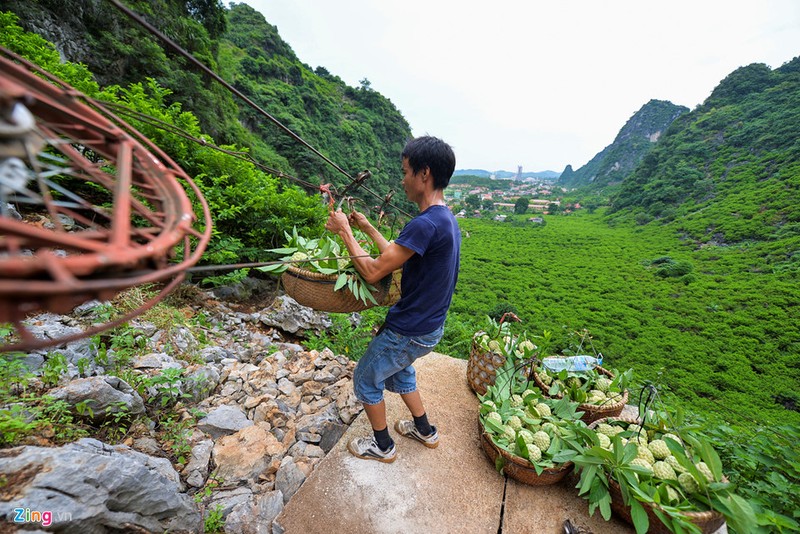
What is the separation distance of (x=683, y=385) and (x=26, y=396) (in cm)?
2126

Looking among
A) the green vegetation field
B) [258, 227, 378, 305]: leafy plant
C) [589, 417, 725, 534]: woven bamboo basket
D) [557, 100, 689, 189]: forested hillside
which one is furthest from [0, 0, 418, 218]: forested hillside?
[557, 100, 689, 189]: forested hillside

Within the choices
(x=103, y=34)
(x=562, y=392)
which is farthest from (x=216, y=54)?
(x=562, y=392)

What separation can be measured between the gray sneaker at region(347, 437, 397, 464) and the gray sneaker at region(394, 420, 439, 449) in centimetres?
22

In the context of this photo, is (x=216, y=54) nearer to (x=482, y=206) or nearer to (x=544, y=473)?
(x=544, y=473)

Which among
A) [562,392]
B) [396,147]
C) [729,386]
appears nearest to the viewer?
[562,392]

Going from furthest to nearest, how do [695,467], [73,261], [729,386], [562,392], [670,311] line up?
[670,311] → [729,386] → [562,392] → [695,467] → [73,261]

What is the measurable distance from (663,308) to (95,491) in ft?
105

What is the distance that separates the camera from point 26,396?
1792mm

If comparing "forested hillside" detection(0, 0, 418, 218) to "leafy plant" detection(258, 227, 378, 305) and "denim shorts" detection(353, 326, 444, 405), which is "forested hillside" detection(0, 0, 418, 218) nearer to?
"leafy plant" detection(258, 227, 378, 305)

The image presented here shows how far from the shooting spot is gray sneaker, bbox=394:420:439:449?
2357mm

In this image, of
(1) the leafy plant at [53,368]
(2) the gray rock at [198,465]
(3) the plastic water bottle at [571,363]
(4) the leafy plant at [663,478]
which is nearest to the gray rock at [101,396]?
(1) the leafy plant at [53,368]

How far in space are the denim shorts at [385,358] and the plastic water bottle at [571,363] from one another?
150 centimetres

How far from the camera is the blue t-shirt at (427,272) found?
166 cm

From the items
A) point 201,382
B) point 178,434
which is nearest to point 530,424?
point 178,434
